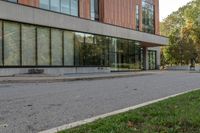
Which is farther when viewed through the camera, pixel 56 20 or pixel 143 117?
pixel 56 20

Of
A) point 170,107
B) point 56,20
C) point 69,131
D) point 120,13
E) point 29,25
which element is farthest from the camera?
point 120,13

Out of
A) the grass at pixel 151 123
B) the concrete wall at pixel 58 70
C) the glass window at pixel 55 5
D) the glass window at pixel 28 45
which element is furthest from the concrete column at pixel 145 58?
the grass at pixel 151 123

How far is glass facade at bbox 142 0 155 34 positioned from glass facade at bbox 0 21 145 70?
8.30 metres

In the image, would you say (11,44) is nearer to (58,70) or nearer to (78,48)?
(58,70)

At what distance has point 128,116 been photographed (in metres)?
7.40

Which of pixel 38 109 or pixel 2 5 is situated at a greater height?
pixel 2 5

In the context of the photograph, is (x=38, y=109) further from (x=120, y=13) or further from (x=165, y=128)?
(x=120, y=13)

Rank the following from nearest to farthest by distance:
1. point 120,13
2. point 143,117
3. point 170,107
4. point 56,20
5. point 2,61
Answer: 1. point 143,117
2. point 170,107
3. point 2,61
4. point 56,20
5. point 120,13

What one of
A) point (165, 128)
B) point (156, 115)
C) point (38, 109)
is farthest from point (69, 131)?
point (38, 109)

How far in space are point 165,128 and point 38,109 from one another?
412 centimetres

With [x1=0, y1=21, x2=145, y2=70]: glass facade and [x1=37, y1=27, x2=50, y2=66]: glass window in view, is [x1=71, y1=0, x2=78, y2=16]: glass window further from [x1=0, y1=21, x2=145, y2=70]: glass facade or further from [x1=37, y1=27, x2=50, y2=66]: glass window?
[x1=37, y1=27, x2=50, y2=66]: glass window

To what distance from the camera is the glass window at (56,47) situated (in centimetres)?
3014

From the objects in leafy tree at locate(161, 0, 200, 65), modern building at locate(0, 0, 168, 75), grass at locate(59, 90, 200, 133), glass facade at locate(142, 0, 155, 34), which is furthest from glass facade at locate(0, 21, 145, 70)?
leafy tree at locate(161, 0, 200, 65)

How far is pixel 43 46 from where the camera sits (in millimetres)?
29000
